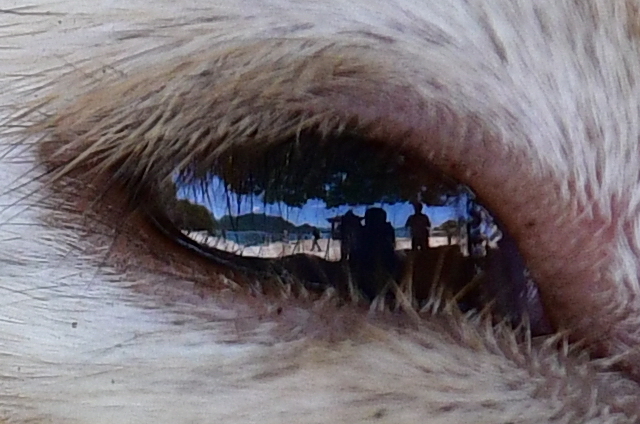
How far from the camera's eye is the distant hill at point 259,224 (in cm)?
86

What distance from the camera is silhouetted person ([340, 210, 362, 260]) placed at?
85cm

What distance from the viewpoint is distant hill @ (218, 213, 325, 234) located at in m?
0.86

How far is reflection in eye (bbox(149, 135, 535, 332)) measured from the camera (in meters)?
0.85

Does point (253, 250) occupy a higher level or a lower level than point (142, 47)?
lower

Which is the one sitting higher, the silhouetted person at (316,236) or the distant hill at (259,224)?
the distant hill at (259,224)

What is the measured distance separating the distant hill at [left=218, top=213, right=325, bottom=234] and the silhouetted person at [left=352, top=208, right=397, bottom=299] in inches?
1.3

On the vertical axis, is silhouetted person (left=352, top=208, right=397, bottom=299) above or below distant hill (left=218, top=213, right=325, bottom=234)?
below

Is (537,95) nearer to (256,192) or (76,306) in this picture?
(256,192)

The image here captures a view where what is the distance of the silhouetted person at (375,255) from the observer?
0.86m

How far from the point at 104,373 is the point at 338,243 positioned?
19 centimetres

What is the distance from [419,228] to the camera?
A: 867 millimetres

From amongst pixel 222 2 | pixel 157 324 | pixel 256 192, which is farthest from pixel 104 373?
pixel 222 2

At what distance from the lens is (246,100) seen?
2.66 feet

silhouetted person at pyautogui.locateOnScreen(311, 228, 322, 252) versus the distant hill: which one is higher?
the distant hill
